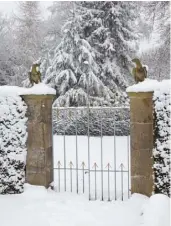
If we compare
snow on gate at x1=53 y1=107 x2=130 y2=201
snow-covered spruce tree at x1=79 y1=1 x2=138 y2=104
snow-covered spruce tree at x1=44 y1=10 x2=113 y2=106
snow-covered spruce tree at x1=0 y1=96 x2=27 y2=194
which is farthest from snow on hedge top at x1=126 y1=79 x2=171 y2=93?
snow-covered spruce tree at x1=79 y1=1 x2=138 y2=104

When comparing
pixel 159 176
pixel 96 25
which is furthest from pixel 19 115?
pixel 96 25

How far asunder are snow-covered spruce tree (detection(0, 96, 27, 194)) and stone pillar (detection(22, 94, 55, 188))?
0.14 meters

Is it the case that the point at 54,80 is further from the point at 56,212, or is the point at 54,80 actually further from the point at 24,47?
the point at 56,212

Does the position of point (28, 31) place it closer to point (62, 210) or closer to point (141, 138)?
point (141, 138)

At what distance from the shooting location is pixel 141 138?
5.06 meters

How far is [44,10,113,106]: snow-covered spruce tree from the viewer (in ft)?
43.3

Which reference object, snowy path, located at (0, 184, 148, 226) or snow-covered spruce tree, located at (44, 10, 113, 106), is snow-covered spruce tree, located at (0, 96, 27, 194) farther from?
snow-covered spruce tree, located at (44, 10, 113, 106)

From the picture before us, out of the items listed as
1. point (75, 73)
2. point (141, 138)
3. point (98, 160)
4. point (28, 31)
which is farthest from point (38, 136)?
point (28, 31)

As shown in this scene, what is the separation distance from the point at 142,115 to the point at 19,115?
2007mm

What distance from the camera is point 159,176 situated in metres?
4.85

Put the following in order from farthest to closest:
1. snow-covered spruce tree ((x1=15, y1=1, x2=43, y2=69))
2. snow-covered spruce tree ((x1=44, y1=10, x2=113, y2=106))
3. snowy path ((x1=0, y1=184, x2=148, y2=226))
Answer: snow-covered spruce tree ((x1=15, y1=1, x2=43, y2=69)) → snow-covered spruce tree ((x1=44, y1=10, x2=113, y2=106)) → snowy path ((x1=0, y1=184, x2=148, y2=226))

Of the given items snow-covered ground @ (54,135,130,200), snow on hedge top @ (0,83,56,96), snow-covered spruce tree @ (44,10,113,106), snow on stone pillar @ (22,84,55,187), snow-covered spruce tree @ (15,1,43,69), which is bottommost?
snow-covered ground @ (54,135,130,200)

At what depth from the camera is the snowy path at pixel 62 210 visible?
427 cm

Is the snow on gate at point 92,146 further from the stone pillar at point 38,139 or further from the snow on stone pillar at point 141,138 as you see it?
the snow on stone pillar at point 141,138
